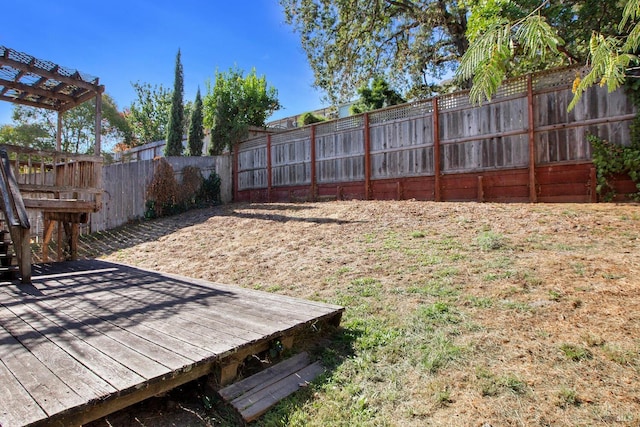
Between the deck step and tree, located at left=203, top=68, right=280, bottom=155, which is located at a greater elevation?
tree, located at left=203, top=68, right=280, bottom=155

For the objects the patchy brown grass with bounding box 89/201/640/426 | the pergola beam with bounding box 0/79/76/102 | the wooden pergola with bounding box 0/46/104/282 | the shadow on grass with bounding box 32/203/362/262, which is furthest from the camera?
the shadow on grass with bounding box 32/203/362/262

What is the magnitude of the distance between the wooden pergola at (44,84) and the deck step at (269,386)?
5987 millimetres

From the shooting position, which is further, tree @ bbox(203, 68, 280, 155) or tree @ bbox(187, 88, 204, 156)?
tree @ bbox(187, 88, 204, 156)

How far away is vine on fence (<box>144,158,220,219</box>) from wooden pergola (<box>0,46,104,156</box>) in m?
3.64

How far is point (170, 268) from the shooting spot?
224 inches

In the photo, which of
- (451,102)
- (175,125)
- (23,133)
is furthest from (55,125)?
(451,102)

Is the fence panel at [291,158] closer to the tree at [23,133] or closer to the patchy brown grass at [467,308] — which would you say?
the patchy brown grass at [467,308]

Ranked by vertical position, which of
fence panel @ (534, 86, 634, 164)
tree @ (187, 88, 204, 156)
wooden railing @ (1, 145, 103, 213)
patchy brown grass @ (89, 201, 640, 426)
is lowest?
patchy brown grass @ (89, 201, 640, 426)

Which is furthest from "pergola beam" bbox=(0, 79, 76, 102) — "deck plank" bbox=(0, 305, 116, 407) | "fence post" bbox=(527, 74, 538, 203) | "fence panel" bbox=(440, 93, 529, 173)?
"fence post" bbox=(527, 74, 538, 203)

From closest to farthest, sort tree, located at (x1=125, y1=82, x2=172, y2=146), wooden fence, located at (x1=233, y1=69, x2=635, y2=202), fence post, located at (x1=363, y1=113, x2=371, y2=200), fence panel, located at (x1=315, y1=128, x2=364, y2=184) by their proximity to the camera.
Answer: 1. wooden fence, located at (x1=233, y1=69, x2=635, y2=202)
2. fence post, located at (x1=363, y1=113, x2=371, y2=200)
3. fence panel, located at (x1=315, y1=128, x2=364, y2=184)
4. tree, located at (x1=125, y1=82, x2=172, y2=146)

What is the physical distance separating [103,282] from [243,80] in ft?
41.2

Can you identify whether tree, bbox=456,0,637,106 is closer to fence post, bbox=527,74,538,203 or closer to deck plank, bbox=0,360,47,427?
fence post, bbox=527,74,538,203

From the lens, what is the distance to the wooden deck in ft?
4.97

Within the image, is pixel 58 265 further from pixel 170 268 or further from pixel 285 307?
pixel 285 307
